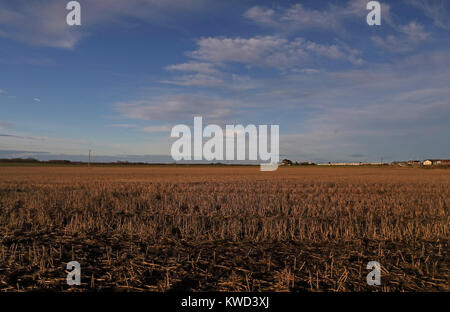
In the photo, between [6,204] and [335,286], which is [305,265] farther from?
[6,204]

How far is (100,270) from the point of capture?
201 inches

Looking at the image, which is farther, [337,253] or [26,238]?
[26,238]

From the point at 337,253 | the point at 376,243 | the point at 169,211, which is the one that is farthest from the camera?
the point at 169,211

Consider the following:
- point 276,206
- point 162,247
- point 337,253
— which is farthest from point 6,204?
point 337,253

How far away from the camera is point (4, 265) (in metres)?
5.29

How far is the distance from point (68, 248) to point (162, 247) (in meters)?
2.19

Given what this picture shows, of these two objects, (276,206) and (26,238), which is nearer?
(26,238)

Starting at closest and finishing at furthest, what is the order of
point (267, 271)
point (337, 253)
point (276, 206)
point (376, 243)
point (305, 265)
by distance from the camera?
1. point (267, 271)
2. point (305, 265)
3. point (337, 253)
4. point (376, 243)
5. point (276, 206)

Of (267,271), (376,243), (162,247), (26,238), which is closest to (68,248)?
(26,238)

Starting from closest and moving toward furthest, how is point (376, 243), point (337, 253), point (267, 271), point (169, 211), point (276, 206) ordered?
point (267, 271), point (337, 253), point (376, 243), point (169, 211), point (276, 206)

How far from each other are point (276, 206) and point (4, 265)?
9.48 metres

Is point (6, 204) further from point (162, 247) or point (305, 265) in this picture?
point (305, 265)

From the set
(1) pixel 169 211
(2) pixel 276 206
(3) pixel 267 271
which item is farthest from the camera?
(2) pixel 276 206

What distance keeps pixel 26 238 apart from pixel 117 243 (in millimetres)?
2583
